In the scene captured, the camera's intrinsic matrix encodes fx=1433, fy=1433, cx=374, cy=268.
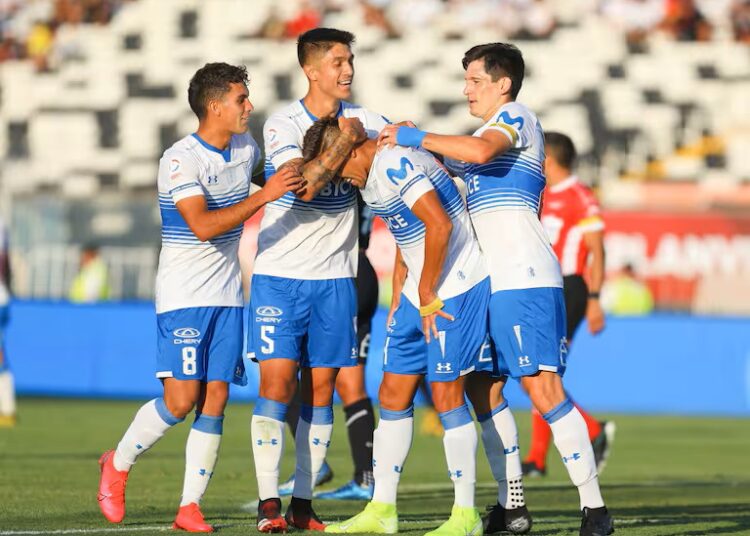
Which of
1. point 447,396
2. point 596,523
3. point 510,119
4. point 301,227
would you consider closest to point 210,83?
point 301,227

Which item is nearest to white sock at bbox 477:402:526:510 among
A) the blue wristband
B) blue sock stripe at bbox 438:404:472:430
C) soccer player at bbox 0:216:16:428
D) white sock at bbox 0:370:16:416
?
blue sock stripe at bbox 438:404:472:430

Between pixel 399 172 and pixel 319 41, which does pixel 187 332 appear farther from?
pixel 319 41

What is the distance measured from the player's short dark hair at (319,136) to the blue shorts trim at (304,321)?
2.35ft

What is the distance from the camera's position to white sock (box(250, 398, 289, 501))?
279 inches

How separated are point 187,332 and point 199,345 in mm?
88

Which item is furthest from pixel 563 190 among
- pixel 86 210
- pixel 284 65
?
pixel 284 65

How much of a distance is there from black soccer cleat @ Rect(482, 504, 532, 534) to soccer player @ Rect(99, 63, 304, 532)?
4.67ft

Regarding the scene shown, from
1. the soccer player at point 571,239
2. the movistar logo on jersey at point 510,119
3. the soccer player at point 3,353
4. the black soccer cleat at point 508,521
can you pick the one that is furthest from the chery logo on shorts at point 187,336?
the soccer player at point 3,353

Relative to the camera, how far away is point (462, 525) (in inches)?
264

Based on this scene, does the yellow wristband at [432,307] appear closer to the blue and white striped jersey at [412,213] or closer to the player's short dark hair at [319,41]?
the blue and white striped jersey at [412,213]

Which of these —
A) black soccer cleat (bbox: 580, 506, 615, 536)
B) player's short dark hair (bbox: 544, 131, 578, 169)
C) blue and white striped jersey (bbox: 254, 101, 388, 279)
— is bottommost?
black soccer cleat (bbox: 580, 506, 615, 536)

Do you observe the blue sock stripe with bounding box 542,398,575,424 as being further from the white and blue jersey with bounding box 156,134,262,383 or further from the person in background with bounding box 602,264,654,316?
the person in background with bounding box 602,264,654,316

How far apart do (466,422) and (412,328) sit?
20.6 inches

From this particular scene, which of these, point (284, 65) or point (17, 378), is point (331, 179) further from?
point (284, 65)
